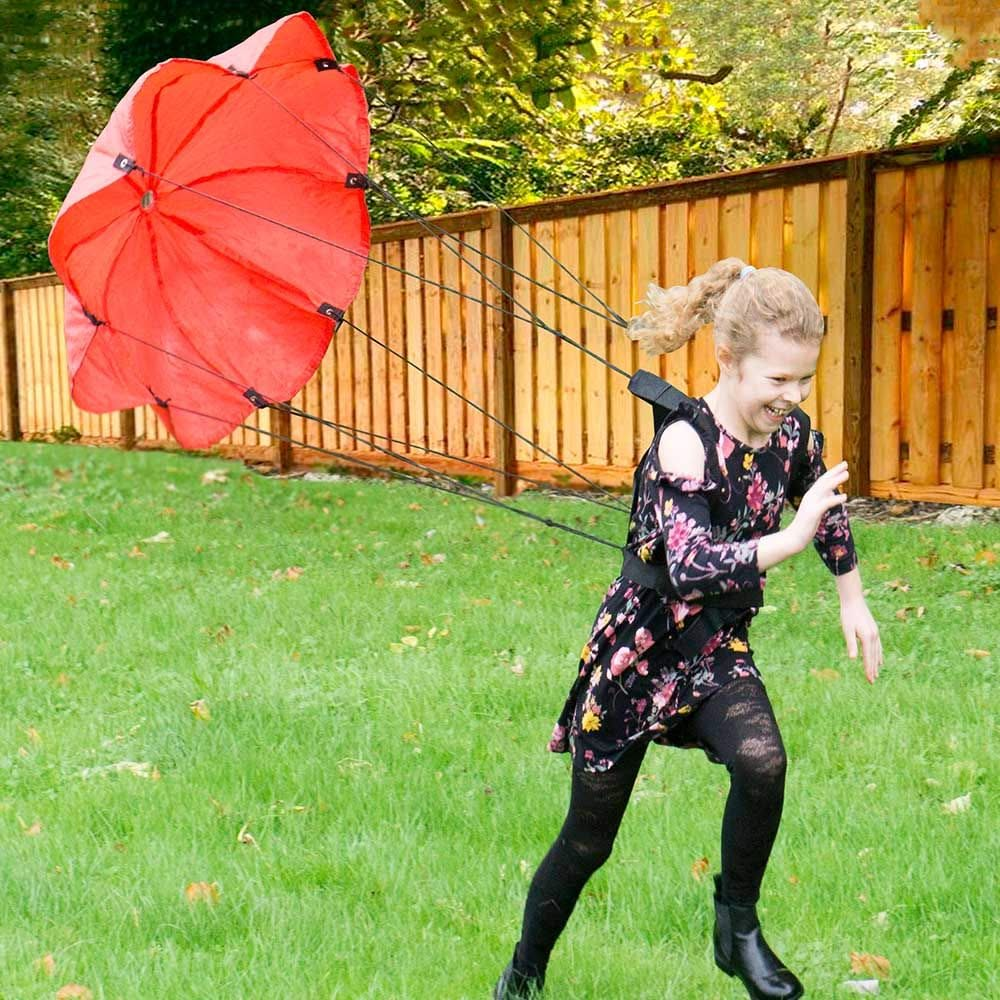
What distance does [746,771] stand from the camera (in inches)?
105

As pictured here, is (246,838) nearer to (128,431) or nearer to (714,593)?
(714,593)

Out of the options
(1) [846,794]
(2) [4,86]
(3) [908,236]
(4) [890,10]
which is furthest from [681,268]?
(4) [890,10]

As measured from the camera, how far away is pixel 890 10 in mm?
21094

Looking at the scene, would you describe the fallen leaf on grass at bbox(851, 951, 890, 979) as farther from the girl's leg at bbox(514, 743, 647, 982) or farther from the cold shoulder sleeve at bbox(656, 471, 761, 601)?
the cold shoulder sleeve at bbox(656, 471, 761, 601)

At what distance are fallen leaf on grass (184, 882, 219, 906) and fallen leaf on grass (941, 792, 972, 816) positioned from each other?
6.66ft

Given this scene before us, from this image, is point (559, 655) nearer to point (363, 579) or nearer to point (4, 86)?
point (363, 579)

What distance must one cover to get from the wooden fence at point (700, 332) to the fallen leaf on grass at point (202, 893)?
118 inches

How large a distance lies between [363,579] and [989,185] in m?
4.33

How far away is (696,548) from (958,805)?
6.08 ft

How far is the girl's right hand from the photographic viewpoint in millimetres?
2494

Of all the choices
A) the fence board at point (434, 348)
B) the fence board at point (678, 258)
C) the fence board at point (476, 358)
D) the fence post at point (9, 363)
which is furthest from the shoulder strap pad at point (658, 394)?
the fence post at point (9, 363)

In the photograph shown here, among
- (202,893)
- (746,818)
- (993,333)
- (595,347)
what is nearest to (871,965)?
(746,818)

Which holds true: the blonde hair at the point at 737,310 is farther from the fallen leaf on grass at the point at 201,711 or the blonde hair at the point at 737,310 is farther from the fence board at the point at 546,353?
the fence board at the point at 546,353

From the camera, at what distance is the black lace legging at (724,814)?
268 cm
